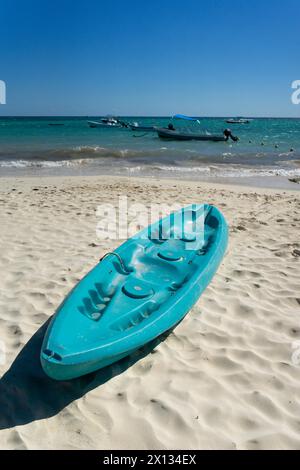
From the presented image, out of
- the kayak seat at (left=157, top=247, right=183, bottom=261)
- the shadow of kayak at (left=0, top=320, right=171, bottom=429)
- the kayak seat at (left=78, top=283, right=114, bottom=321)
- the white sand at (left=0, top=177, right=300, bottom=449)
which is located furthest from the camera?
the kayak seat at (left=157, top=247, right=183, bottom=261)

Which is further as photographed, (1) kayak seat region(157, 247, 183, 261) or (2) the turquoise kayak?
(1) kayak seat region(157, 247, 183, 261)

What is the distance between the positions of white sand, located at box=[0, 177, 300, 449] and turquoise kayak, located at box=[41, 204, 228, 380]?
0.84 ft

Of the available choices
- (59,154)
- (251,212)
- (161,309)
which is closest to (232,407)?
(161,309)

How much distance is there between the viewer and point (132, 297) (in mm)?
3221

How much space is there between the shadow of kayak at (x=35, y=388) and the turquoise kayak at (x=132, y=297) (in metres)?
0.25

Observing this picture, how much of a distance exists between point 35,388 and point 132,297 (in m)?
1.07

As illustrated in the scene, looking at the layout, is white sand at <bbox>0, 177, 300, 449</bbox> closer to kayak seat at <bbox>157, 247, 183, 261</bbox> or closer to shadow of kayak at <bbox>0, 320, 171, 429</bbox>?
shadow of kayak at <bbox>0, 320, 171, 429</bbox>

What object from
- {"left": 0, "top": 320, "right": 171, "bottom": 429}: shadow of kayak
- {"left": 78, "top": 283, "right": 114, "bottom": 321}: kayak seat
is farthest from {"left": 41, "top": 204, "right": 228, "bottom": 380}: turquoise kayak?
{"left": 0, "top": 320, "right": 171, "bottom": 429}: shadow of kayak

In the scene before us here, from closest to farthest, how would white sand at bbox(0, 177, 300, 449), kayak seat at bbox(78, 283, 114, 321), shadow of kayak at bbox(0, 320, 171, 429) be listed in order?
white sand at bbox(0, 177, 300, 449) < shadow of kayak at bbox(0, 320, 171, 429) < kayak seat at bbox(78, 283, 114, 321)

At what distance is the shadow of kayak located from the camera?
2355 mm

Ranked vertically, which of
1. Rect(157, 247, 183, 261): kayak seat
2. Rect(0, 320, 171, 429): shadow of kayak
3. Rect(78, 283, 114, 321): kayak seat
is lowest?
Rect(0, 320, 171, 429): shadow of kayak

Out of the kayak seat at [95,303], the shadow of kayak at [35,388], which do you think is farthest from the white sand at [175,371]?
the kayak seat at [95,303]

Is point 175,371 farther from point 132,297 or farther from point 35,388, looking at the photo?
point 35,388

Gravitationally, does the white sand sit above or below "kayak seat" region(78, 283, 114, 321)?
below
